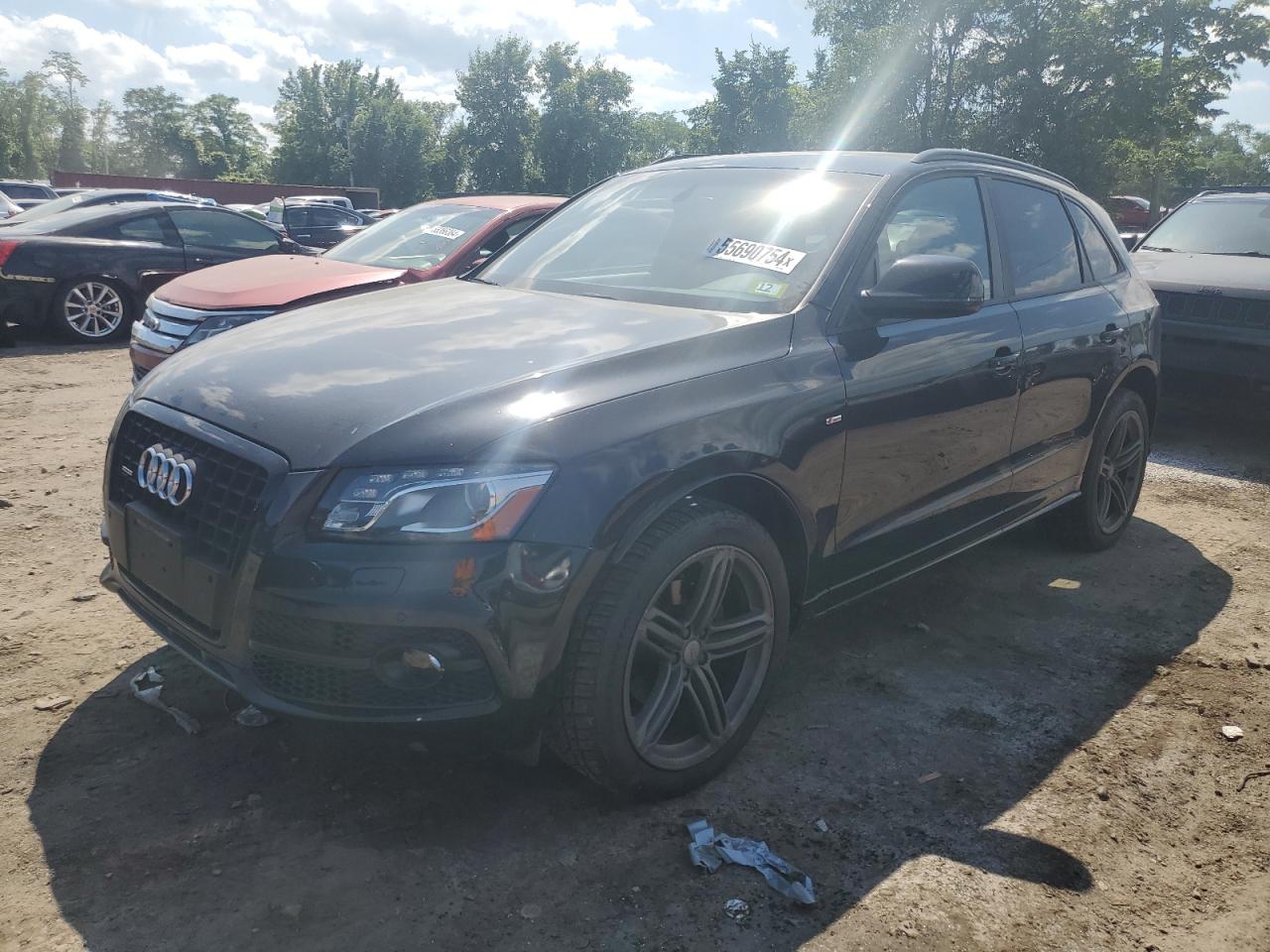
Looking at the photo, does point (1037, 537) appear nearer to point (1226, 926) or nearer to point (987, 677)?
point (987, 677)

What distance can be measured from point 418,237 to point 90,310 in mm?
4738

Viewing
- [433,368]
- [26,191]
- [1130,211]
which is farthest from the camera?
[1130,211]

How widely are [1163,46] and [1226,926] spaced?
35212 millimetres

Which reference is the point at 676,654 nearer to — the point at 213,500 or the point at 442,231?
the point at 213,500

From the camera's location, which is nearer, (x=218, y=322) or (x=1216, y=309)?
(x=218, y=322)

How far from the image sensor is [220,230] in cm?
1045

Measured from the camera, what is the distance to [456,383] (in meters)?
2.54

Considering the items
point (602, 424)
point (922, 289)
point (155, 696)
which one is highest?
point (922, 289)

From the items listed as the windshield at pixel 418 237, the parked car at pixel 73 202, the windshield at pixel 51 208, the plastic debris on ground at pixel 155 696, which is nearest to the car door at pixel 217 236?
the parked car at pixel 73 202

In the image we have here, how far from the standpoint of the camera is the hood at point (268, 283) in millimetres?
6012

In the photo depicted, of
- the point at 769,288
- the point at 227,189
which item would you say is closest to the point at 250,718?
the point at 769,288

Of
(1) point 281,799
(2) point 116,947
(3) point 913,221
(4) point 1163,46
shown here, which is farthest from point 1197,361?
(4) point 1163,46

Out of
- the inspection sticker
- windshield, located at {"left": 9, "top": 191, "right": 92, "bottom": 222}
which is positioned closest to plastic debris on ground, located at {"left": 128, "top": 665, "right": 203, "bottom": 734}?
the inspection sticker

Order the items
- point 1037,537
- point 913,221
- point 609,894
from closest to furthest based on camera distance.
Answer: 1. point 609,894
2. point 913,221
3. point 1037,537
